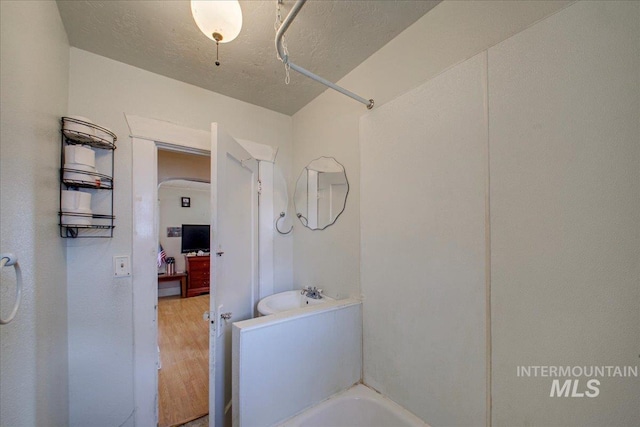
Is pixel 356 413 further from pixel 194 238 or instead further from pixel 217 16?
pixel 194 238

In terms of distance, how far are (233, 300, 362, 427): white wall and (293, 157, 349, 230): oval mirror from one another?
2.04ft

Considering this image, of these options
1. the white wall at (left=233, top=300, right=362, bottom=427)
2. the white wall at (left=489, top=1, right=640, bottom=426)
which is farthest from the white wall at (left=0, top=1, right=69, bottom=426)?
the white wall at (left=489, top=1, right=640, bottom=426)

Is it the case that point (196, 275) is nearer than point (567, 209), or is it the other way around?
point (567, 209)

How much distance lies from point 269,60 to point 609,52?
4.74 feet

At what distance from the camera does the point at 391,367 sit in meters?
1.21

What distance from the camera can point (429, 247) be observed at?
106 cm

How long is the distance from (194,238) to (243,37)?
4.59 metres

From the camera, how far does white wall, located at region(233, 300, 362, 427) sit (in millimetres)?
1052

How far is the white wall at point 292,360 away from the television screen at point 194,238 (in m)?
4.39

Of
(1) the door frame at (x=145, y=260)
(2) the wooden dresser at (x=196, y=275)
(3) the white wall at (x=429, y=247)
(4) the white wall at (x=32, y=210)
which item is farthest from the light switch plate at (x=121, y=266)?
(2) the wooden dresser at (x=196, y=275)

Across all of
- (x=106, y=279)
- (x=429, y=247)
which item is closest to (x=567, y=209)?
(x=429, y=247)

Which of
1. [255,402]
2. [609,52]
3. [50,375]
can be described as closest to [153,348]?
[50,375]

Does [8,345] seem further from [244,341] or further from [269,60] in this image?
[269,60]

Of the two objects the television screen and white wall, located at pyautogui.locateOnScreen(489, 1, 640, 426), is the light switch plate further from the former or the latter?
the television screen
